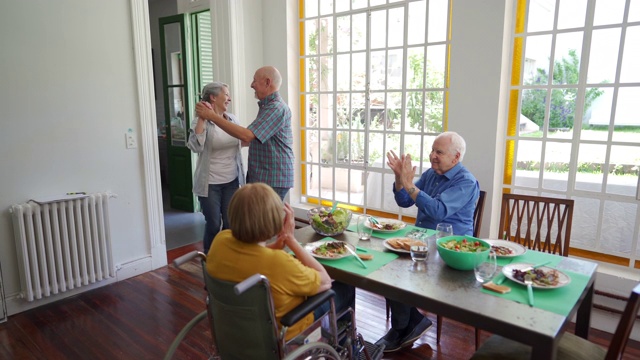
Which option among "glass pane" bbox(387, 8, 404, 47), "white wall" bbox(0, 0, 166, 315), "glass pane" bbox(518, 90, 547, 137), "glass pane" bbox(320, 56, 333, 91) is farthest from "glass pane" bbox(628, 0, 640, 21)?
"white wall" bbox(0, 0, 166, 315)

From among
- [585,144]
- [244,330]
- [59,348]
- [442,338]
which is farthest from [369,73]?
[59,348]

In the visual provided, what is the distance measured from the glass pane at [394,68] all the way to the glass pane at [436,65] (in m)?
0.26

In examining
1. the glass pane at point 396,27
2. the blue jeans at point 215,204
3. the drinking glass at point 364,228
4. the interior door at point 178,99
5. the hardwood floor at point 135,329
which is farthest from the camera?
the interior door at point 178,99

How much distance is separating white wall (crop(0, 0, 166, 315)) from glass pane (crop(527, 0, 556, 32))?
2922 mm

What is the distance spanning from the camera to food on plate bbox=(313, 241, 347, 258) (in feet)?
5.80

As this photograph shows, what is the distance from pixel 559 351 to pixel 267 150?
207 cm

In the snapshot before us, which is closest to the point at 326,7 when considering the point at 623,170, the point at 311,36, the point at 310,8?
the point at 310,8

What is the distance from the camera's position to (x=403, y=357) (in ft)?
7.39

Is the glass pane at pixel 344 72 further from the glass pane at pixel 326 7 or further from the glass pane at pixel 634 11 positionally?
the glass pane at pixel 634 11

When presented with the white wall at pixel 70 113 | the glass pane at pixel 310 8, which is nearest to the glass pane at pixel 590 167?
the glass pane at pixel 310 8

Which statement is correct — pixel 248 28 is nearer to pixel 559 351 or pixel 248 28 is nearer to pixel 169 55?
pixel 169 55

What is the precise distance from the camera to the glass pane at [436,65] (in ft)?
10.5

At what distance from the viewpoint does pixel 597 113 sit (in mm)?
2578

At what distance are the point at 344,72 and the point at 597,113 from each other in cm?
208
